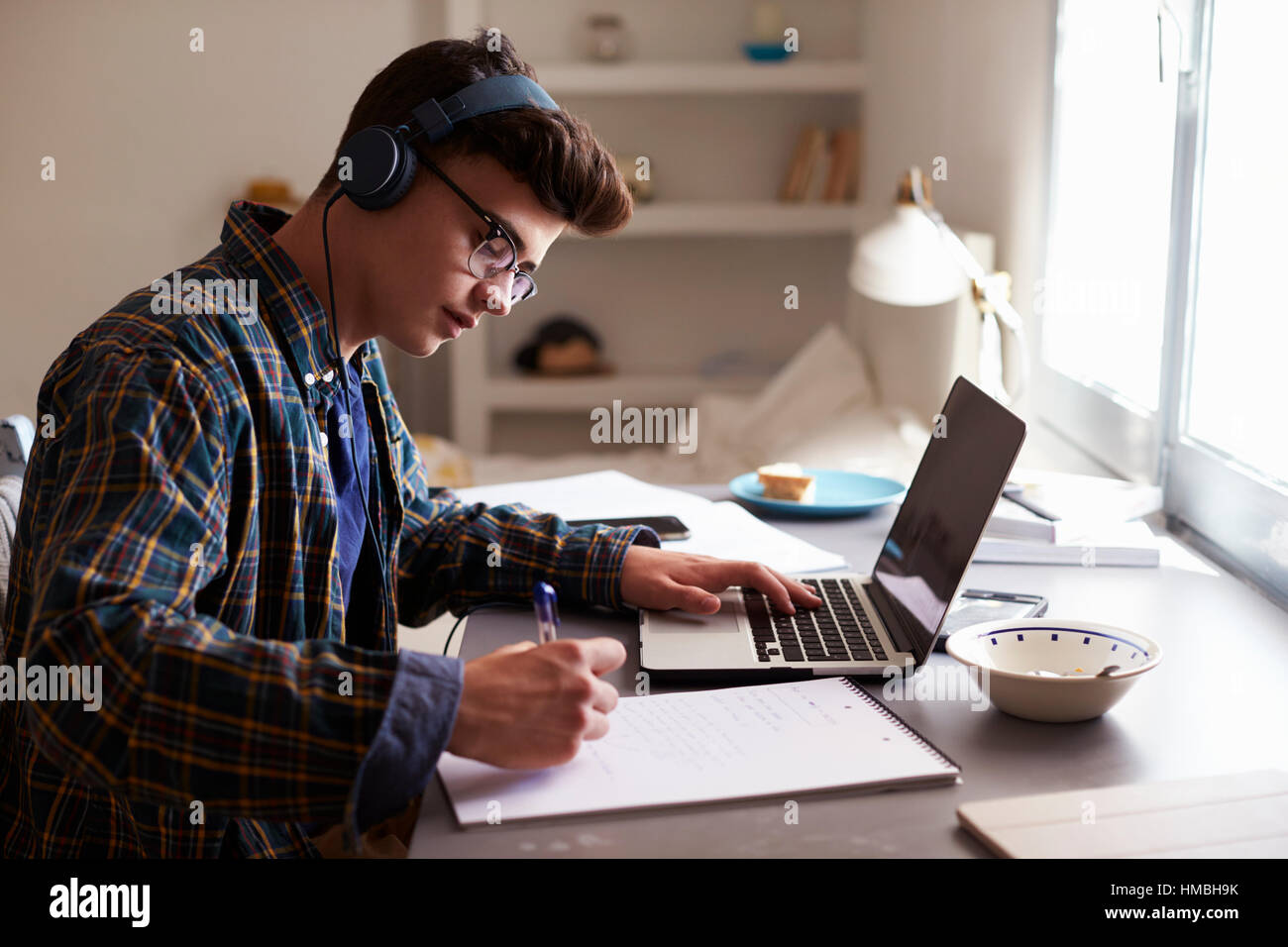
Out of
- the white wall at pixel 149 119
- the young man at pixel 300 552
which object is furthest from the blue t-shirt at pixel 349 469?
the white wall at pixel 149 119

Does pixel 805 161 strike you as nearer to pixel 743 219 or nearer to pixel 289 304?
pixel 743 219

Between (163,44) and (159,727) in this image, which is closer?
(159,727)

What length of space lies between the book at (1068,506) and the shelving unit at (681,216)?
2476 millimetres

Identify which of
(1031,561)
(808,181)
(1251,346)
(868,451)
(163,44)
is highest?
(163,44)

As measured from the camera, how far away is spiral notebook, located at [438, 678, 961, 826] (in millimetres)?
733

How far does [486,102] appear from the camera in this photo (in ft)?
3.32

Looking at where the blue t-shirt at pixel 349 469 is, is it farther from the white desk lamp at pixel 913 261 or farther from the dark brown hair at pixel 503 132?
the white desk lamp at pixel 913 261

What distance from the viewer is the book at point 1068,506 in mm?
1356

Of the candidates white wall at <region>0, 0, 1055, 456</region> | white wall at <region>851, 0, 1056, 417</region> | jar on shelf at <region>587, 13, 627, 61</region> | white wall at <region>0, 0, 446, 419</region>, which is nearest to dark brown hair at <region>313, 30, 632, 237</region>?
white wall at <region>851, 0, 1056, 417</region>
